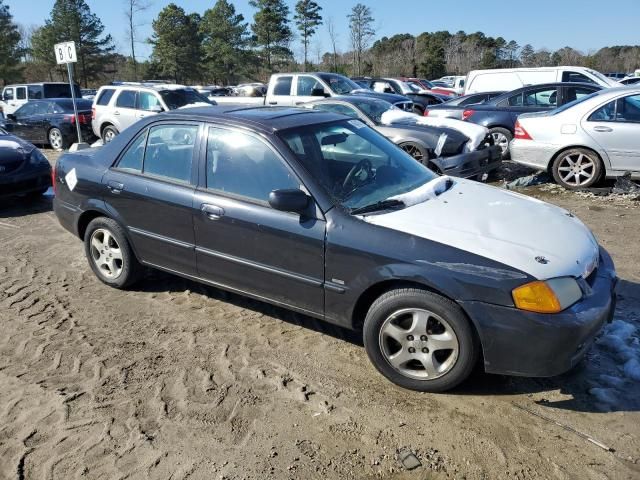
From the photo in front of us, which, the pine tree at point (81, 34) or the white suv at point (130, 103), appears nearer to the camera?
the white suv at point (130, 103)

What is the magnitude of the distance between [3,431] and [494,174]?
8.62m

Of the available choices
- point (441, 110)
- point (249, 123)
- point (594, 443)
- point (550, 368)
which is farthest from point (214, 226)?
point (441, 110)

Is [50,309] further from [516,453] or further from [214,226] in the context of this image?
[516,453]

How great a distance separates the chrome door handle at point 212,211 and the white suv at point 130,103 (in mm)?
9213

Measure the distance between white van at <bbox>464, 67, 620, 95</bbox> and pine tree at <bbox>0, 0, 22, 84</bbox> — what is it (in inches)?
1628

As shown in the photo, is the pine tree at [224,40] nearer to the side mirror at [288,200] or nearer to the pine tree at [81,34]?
the pine tree at [81,34]

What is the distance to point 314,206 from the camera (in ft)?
11.0

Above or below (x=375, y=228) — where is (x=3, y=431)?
below

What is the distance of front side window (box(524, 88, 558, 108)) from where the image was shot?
10555 millimetres

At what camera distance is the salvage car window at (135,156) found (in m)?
4.33

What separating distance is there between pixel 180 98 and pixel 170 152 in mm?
9425

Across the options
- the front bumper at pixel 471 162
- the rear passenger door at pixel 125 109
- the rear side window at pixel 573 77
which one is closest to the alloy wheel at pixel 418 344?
the front bumper at pixel 471 162

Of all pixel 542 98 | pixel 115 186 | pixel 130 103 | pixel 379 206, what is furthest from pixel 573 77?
pixel 115 186

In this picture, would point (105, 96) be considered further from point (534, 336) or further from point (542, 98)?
point (534, 336)
